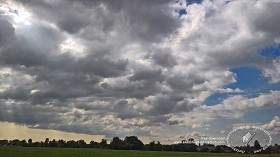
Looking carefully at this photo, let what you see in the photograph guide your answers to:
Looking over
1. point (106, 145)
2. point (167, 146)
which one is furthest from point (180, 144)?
point (106, 145)

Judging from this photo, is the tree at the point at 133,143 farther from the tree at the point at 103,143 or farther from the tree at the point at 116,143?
the tree at the point at 103,143

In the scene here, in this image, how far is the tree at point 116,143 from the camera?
185125 millimetres

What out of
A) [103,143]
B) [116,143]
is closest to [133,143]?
[116,143]

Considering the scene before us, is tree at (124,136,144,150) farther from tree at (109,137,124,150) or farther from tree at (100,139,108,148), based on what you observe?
tree at (100,139,108,148)

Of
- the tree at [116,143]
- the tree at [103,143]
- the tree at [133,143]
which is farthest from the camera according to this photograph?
the tree at [103,143]

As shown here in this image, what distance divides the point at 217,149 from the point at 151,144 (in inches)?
1525

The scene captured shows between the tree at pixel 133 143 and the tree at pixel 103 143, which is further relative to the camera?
the tree at pixel 103 143

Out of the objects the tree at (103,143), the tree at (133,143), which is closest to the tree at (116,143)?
the tree at (133,143)

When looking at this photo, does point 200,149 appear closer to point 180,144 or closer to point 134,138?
point 180,144

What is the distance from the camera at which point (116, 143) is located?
188 meters

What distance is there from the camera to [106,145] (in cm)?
18950

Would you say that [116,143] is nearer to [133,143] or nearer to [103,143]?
[103,143]

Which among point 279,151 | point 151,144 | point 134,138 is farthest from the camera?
point 134,138

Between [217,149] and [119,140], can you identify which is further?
[119,140]
